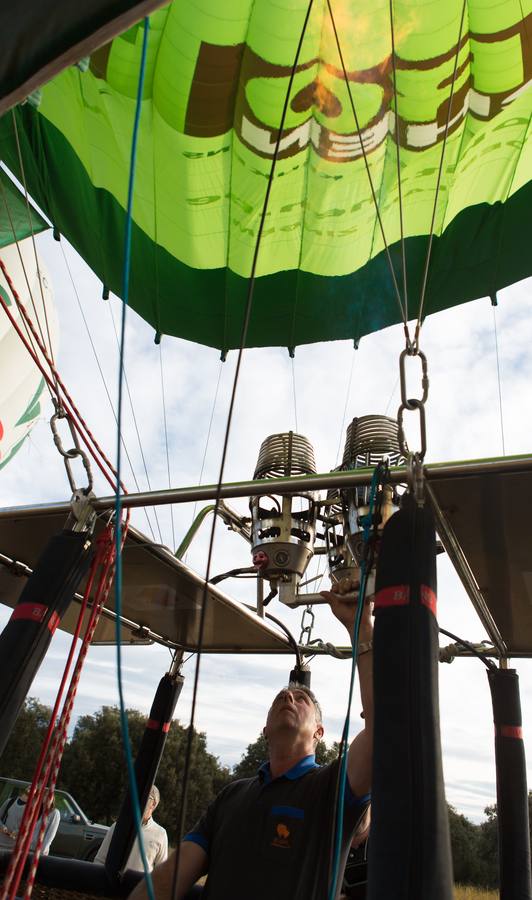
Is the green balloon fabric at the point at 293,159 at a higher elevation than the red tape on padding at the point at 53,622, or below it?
higher

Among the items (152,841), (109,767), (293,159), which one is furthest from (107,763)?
(293,159)

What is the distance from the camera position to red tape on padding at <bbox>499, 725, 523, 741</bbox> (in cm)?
228

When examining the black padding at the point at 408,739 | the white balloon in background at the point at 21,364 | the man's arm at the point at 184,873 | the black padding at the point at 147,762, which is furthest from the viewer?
the white balloon in background at the point at 21,364

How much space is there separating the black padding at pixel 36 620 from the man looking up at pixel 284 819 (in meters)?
0.63

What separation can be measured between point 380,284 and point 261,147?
4.82 feet

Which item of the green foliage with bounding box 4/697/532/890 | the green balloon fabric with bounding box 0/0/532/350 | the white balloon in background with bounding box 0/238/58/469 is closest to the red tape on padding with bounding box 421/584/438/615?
the green balloon fabric with bounding box 0/0/532/350

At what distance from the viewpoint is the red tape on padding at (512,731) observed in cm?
228

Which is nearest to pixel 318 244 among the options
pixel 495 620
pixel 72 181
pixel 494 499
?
pixel 72 181

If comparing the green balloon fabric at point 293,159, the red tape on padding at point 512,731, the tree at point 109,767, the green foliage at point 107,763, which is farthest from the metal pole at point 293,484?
the tree at point 109,767

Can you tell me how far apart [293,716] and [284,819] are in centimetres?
33

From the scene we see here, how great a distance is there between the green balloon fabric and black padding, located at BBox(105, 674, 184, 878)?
11.4ft

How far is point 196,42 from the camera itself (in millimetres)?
4906

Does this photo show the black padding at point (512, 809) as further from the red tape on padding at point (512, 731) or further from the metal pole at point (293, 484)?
the metal pole at point (293, 484)

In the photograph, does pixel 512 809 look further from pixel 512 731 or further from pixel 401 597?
pixel 401 597
